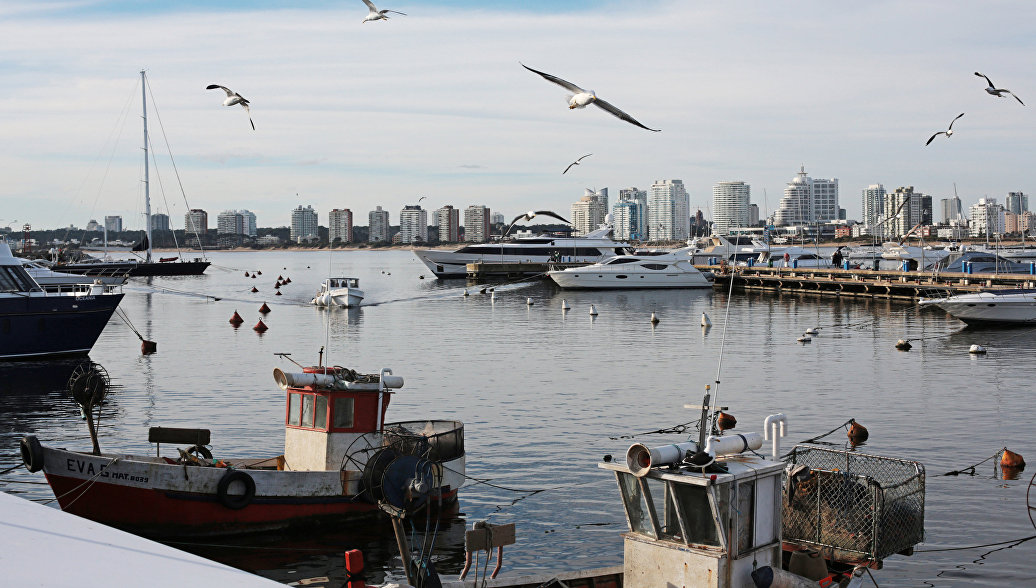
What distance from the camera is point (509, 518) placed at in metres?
19.8

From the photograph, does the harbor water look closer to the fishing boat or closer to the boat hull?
the fishing boat

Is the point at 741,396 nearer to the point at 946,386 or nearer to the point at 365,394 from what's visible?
the point at 946,386

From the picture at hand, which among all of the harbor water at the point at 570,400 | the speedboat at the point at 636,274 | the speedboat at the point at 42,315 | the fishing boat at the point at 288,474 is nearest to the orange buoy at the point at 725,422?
the harbor water at the point at 570,400

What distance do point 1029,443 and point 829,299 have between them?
56984 mm

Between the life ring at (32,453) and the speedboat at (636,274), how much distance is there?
7954 cm

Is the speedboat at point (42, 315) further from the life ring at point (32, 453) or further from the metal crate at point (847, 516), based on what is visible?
the metal crate at point (847, 516)

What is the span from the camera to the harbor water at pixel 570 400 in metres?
18.2

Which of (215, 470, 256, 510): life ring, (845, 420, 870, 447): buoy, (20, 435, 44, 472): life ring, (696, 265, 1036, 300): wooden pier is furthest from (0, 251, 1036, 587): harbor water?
(20, 435, 44, 472): life ring

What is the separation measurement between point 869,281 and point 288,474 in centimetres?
6802

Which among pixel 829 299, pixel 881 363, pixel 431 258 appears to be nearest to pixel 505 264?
pixel 431 258

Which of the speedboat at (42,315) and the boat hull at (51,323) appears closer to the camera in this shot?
the speedboat at (42,315)

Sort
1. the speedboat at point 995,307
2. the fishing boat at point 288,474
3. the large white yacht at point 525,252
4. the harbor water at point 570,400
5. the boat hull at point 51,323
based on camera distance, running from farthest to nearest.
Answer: the large white yacht at point 525,252 < the speedboat at point 995,307 < the boat hull at point 51,323 < the harbor water at point 570,400 < the fishing boat at point 288,474

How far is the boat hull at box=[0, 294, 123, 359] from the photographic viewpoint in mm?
42938

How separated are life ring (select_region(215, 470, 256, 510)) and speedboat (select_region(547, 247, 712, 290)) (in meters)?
78.5
